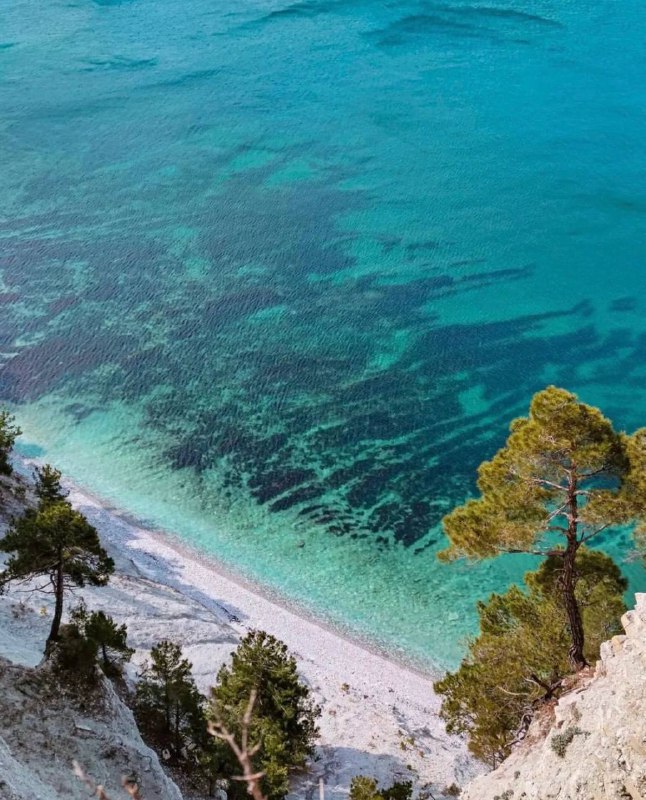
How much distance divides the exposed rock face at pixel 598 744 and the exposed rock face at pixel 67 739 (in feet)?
23.3

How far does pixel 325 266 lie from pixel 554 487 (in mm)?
38411

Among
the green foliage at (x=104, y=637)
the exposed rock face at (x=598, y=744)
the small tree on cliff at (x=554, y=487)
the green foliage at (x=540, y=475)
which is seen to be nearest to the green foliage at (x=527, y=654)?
the small tree on cliff at (x=554, y=487)

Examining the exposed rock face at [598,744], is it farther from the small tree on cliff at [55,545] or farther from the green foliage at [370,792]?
the small tree on cliff at [55,545]

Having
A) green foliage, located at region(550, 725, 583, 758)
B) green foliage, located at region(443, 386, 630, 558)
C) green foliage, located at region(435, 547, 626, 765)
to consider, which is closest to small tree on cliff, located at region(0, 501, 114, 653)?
green foliage, located at region(443, 386, 630, 558)

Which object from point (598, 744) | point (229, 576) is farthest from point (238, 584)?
point (598, 744)

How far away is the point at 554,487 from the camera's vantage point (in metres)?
16.4

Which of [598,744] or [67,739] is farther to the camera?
[67,739]

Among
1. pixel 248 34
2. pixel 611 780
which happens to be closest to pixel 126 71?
pixel 248 34

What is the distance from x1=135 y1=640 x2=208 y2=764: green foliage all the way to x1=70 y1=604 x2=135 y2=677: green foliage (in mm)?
860

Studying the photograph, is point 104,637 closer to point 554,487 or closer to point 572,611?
point 572,611

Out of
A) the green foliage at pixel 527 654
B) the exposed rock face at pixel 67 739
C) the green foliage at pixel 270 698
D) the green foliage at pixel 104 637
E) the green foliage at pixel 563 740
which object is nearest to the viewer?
the green foliage at pixel 563 740

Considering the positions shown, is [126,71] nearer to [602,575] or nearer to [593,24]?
[593,24]

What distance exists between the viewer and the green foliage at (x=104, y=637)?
17.2 metres

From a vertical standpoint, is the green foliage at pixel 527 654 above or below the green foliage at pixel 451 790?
above
